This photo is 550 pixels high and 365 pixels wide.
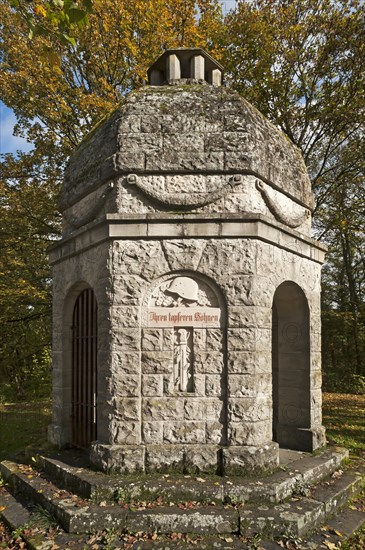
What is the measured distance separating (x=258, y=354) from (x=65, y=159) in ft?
28.9

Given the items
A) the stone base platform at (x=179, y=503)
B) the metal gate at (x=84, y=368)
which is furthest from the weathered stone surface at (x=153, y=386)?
the metal gate at (x=84, y=368)

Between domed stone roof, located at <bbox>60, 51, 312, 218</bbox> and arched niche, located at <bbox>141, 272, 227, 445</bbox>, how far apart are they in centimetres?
135

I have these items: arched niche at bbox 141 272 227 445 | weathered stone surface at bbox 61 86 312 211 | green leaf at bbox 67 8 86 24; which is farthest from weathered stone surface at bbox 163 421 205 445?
green leaf at bbox 67 8 86 24


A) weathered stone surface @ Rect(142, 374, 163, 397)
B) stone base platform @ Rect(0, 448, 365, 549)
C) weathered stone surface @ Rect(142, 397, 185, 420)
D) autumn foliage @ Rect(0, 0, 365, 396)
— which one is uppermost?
autumn foliage @ Rect(0, 0, 365, 396)

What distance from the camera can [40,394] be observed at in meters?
16.3

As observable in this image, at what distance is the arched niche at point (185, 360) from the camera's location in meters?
4.96

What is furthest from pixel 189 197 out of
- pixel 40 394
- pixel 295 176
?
pixel 40 394

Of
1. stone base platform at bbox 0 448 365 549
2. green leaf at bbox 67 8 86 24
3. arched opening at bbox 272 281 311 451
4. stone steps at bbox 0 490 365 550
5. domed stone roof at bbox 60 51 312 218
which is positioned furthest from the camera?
arched opening at bbox 272 281 311 451

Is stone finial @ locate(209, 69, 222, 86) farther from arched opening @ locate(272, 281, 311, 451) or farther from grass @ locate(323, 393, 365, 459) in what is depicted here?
grass @ locate(323, 393, 365, 459)

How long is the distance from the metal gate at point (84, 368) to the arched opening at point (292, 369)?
2852 millimetres

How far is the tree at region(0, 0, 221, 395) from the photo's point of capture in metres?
10.6

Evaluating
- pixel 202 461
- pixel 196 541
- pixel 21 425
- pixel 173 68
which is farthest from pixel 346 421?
pixel 173 68

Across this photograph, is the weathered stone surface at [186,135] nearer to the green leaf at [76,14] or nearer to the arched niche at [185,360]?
the arched niche at [185,360]

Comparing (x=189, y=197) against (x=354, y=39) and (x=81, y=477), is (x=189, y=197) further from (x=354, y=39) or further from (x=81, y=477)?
(x=354, y=39)
